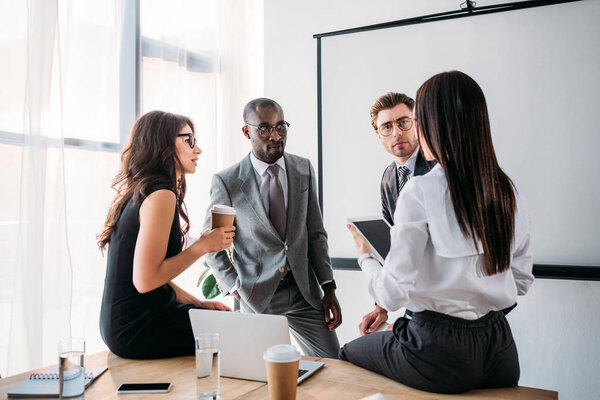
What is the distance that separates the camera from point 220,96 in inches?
151

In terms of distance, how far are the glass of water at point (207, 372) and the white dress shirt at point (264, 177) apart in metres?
1.34

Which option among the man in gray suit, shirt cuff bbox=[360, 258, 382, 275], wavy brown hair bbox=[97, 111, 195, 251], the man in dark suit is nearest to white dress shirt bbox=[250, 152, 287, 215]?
the man in gray suit

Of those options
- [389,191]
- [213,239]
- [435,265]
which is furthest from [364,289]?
[435,265]

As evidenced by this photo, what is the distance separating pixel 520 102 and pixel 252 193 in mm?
1686

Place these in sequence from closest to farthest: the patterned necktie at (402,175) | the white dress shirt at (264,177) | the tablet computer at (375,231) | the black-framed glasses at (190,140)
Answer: the tablet computer at (375,231)
the black-framed glasses at (190,140)
the white dress shirt at (264,177)
the patterned necktie at (402,175)

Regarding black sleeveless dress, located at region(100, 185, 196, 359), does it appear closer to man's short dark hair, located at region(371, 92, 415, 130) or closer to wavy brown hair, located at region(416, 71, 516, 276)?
wavy brown hair, located at region(416, 71, 516, 276)

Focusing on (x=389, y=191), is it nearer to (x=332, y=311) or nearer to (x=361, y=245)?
(x=332, y=311)

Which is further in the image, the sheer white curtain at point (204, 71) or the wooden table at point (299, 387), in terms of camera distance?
the sheer white curtain at point (204, 71)

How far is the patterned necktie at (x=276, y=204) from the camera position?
8.32ft

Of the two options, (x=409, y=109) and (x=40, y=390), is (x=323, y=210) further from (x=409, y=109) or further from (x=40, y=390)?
(x=40, y=390)

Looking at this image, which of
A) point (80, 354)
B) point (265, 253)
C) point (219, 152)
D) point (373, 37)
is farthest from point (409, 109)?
point (80, 354)

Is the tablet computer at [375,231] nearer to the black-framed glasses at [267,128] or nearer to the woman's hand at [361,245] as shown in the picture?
the woman's hand at [361,245]

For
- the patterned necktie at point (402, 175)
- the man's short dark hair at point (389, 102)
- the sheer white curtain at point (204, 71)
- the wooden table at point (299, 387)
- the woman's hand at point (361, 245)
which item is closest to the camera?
the wooden table at point (299, 387)

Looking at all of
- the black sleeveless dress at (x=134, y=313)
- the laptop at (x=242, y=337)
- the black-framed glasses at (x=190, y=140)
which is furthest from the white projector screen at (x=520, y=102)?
the laptop at (x=242, y=337)
